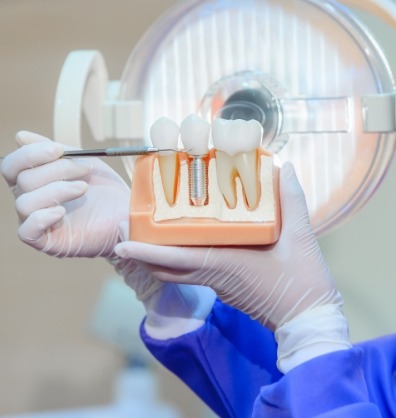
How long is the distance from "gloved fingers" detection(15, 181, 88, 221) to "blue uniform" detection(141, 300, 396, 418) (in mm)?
278

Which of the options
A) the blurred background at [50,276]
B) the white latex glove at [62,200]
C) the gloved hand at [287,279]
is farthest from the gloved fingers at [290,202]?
the blurred background at [50,276]

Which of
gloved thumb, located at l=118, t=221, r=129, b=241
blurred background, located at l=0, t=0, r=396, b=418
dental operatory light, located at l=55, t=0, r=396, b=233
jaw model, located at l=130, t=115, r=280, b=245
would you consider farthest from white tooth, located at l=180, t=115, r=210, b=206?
blurred background, located at l=0, t=0, r=396, b=418

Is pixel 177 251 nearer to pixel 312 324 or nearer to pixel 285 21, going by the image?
pixel 312 324

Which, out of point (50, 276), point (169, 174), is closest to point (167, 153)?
point (169, 174)

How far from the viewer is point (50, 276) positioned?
65.2 inches

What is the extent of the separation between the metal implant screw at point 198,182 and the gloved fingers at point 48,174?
16 centimetres

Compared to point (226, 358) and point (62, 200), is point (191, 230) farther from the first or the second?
point (226, 358)

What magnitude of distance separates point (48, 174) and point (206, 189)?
0.20 metres

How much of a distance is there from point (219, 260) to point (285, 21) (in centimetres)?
38

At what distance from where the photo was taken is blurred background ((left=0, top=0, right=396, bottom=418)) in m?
1.62

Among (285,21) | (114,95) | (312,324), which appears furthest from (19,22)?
(312,324)

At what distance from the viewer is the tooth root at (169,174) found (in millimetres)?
818

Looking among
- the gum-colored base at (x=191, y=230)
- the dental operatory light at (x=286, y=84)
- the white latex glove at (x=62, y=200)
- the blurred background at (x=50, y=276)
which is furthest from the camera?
the blurred background at (x=50, y=276)

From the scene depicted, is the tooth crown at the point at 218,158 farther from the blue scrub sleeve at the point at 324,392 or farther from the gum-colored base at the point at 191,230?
the blue scrub sleeve at the point at 324,392
